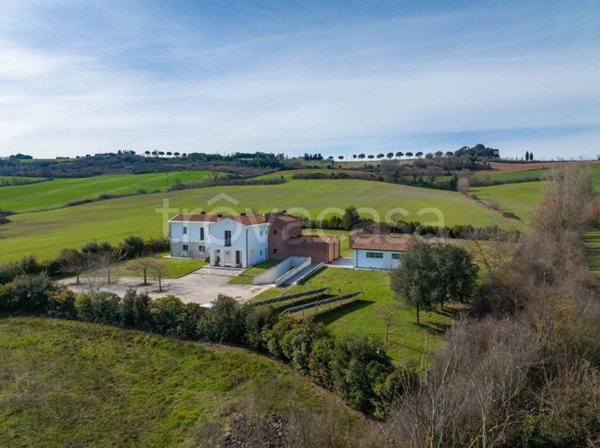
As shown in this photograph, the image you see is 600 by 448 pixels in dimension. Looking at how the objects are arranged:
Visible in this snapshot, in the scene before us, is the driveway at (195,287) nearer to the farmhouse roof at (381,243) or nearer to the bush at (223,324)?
the bush at (223,324)

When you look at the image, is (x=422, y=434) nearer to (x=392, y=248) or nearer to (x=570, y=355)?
(x=570, y=355)

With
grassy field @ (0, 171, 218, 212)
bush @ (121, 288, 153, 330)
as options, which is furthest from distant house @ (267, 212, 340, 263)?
grassy field @ (0, 171, 218, 212)

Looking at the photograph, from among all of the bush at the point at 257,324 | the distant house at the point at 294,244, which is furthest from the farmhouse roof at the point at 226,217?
the bush at the point at 257,324

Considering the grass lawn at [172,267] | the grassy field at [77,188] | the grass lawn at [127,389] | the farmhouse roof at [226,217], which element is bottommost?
the grass lawn at [127,389]

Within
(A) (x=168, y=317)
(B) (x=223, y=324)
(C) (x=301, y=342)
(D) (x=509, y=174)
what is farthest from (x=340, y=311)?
(D) (x=509, y=174)

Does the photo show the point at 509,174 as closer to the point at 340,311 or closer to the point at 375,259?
the point at 375,259

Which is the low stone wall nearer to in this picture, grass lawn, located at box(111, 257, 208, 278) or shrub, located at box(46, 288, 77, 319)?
grass lawn, located at box(111, 257, 208, 278)

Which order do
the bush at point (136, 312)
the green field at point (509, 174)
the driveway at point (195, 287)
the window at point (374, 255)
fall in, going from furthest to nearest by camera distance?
the green field at point (509, 174) → the window at point (374, 255) → the driveway at point (195, 287) → the bush at point (136, 312)
